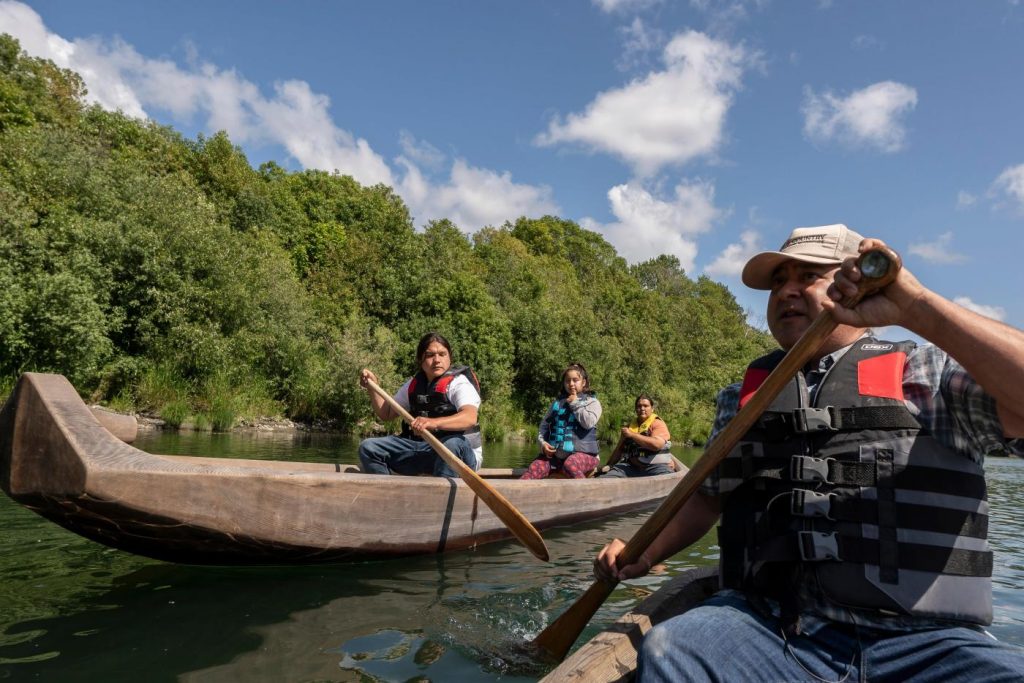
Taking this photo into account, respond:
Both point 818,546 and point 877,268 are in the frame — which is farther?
point 818,546

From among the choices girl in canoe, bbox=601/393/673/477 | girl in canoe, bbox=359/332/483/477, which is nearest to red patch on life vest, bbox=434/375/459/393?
girl in canoe, bbox=359/332/483/477

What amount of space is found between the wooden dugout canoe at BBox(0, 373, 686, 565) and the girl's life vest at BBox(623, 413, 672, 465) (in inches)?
108

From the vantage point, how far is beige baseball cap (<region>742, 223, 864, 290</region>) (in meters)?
1.65

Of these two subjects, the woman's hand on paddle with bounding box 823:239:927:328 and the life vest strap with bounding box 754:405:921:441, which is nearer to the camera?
the woman's hand on paddle with bounding box 823:239:927:328

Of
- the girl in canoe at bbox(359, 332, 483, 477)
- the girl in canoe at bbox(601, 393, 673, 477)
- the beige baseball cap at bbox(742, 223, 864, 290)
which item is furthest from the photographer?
the girl in canoe at bbox(601, 393, 673, 477)

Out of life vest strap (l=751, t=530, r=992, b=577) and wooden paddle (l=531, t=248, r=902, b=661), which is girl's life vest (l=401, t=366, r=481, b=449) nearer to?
wooden paddle (l=531, t=248, r=902, b=661)

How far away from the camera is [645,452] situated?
22.3ft

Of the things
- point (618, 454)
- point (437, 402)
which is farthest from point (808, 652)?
point (618, 454)

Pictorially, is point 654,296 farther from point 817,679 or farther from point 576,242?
point 817,679

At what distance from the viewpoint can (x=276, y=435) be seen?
1426 centimetres

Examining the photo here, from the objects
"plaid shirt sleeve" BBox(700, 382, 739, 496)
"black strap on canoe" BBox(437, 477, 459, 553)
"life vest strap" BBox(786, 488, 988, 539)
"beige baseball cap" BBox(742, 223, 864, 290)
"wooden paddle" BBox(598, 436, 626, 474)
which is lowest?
"black strap on canoe" BBox(437, 477, 459, 553)

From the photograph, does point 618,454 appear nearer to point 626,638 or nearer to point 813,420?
point 626,638

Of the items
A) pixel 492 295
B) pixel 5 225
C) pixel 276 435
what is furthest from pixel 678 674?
pixel 492 295

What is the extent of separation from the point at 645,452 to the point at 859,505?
5474 mm
